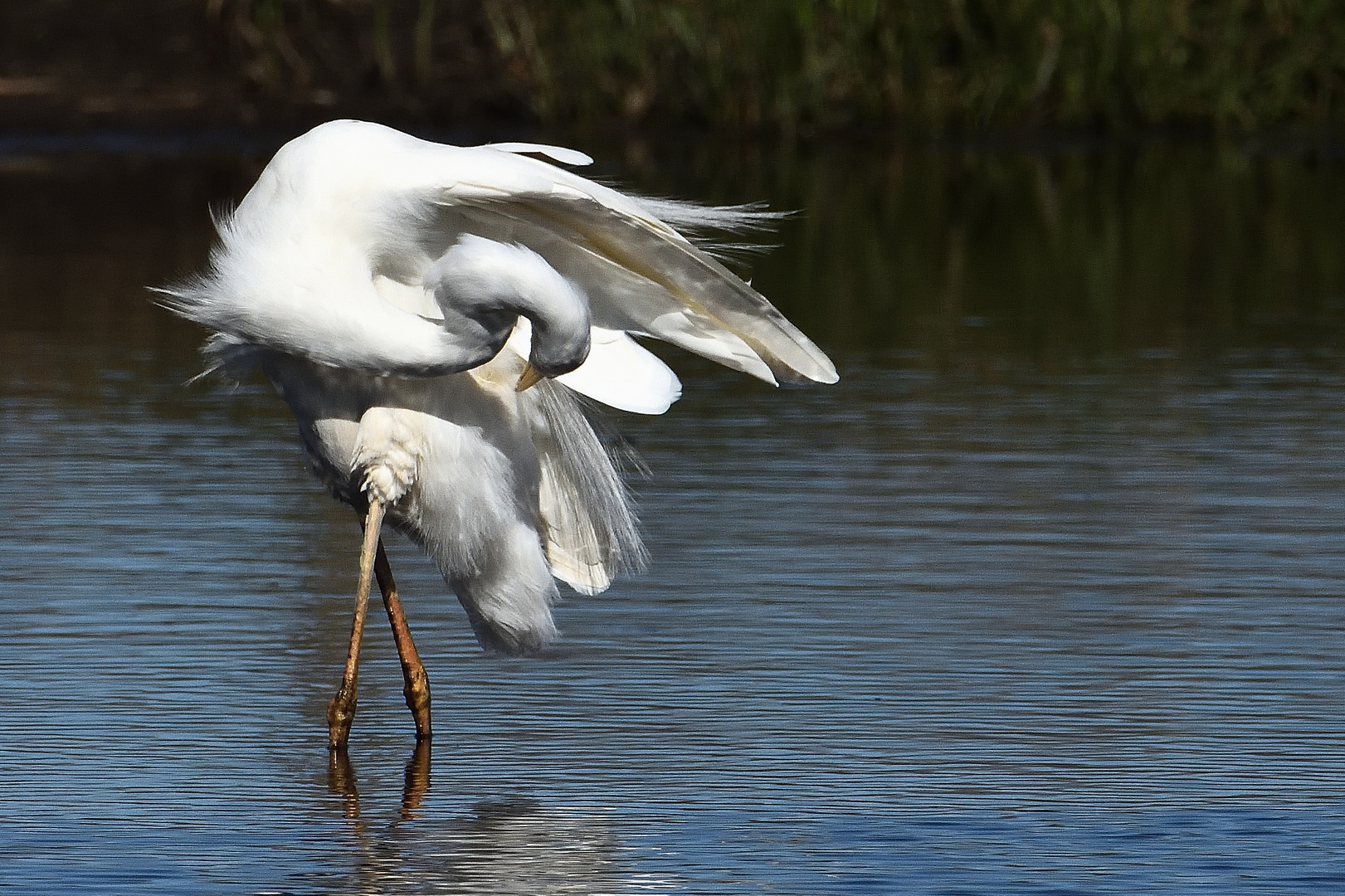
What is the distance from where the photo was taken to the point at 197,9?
77.5 feet

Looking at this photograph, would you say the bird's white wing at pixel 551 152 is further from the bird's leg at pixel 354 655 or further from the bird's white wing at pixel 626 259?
the bird's leg at pixel 354 655

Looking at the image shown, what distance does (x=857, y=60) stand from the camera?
22.5 meters

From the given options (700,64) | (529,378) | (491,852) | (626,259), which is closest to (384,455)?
(529,378)

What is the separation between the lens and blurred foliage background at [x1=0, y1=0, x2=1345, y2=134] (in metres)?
22.0

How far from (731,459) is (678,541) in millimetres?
1502

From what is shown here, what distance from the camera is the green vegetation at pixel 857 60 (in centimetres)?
2192

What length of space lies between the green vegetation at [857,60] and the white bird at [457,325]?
14939 mm

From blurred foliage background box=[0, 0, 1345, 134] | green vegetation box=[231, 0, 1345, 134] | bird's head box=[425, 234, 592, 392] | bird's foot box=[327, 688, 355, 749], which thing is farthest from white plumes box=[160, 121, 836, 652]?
blurred foliage background box=[0, 0, 1345, 134]

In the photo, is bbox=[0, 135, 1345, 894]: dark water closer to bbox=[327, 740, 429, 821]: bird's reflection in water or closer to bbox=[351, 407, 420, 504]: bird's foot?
bbox=[327, 740, 429, 821]: bird's reflection in water

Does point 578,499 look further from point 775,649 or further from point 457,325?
point 457,325

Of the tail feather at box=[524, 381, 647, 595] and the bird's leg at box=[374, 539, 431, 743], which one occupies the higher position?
the tail feather at box=[524, 381, 647, 595]

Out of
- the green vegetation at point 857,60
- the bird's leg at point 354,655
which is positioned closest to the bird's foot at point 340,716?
the bird's leg at point 354,655

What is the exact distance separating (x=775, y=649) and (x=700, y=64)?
1574cm

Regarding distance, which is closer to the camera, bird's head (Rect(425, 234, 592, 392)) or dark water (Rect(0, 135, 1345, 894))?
dark water (Rect(0, 135, 1345, 894))
